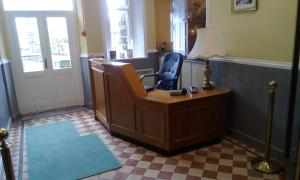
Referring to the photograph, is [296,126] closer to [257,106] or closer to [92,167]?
[257,106]

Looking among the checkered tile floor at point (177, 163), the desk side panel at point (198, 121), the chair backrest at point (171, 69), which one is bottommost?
the checkered tile floor at point (177, 163)

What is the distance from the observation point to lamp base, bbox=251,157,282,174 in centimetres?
248

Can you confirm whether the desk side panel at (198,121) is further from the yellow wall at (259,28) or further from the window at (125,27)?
the window at (125,27)

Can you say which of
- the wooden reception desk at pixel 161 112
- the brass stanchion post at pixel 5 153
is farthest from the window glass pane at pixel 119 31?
the brass stanchion post at pixel 5 153

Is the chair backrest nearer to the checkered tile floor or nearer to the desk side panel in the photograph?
the desk side panel

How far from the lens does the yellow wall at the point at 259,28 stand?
243cm

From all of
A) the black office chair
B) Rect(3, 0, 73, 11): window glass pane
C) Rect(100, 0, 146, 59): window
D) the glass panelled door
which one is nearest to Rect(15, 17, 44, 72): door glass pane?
the glass panelled door

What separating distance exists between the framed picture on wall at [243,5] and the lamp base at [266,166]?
1710 millimetres

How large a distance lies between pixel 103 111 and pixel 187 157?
1.58 metres

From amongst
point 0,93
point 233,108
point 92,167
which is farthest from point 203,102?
point 0,93

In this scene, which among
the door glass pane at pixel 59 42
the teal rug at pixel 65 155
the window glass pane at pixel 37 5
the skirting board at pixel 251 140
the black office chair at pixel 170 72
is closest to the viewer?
the teal rug at pixel 65 155

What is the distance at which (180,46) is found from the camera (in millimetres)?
5762

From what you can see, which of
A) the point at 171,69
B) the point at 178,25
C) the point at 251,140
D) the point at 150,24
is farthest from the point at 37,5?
the point at 251,140

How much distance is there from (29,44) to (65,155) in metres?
2.67
